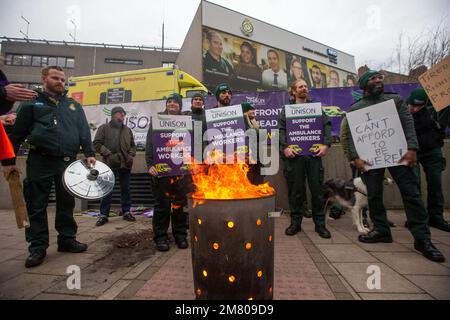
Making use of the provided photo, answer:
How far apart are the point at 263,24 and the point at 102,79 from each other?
18336mm

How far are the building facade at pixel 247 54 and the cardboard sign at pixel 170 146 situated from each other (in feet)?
53.5

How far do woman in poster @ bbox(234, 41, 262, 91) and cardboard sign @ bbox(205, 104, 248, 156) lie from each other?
741 inches

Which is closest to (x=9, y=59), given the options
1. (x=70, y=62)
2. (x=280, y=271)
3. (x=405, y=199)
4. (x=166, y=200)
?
(x=70, y=62)

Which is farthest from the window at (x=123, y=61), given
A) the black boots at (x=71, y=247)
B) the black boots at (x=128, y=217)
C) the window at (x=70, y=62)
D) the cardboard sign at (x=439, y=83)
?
the cardboard sign at (x=439, y=83)

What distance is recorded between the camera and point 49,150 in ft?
11.3

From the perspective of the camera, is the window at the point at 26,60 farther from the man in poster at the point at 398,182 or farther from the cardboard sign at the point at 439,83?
the cardboard sign at the point at 439,83

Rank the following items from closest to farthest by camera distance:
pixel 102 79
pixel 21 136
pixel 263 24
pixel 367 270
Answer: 1. pixel 367 270
2. pixel 21 136
3. pixel 102 79
4. pixel 263 24

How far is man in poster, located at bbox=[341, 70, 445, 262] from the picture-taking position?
338 cm

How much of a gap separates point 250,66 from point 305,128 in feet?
65.4

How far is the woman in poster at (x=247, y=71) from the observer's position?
21.8 m

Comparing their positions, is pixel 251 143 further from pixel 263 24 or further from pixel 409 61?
pixel 263 24

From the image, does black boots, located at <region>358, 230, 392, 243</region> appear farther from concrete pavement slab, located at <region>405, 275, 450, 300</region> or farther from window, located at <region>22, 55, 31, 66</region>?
window, located at <region>22, 55, 31, 66</region>

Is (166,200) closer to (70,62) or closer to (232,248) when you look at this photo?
(232,248)
